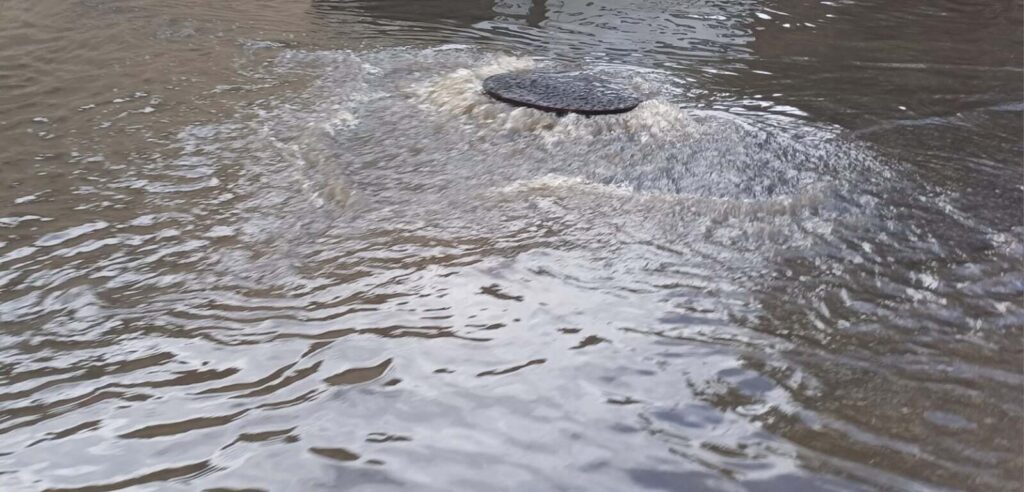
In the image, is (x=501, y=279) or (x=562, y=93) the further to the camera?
(x=562, y=93)

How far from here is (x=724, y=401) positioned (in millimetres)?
2797

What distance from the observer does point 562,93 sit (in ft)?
19.6

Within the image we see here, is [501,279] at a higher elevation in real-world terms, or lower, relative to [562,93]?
lower

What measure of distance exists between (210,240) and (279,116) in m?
1.99

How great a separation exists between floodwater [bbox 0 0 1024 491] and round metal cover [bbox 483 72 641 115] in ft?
0.40

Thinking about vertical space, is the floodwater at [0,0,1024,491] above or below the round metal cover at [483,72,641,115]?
below

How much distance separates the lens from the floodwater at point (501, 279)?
2.59 meters

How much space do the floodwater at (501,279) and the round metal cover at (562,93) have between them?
0.12 metres

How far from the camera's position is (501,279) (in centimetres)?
358

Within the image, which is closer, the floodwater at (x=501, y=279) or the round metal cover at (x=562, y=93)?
the floodwater at (x=501, y=279)

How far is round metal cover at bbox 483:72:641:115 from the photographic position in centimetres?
566

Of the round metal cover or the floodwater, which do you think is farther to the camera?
the round metal cover

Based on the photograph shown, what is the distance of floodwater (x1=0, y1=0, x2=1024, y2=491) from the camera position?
2.59 meters

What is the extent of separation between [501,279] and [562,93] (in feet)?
8.96
